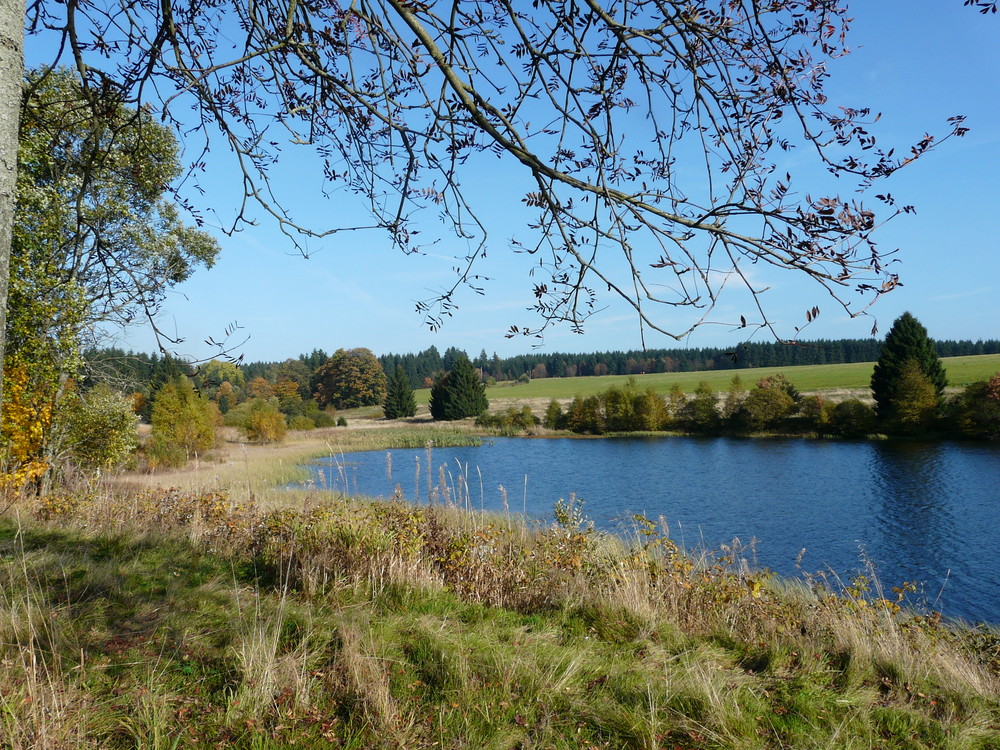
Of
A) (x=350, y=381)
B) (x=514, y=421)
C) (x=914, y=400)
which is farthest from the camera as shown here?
(x=350, y=381)

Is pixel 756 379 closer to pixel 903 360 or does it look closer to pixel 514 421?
pixel 903 360

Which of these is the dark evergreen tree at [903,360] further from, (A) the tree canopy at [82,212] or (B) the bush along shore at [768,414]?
(A) the tree canopy at [82,212]

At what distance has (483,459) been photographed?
98.2ft

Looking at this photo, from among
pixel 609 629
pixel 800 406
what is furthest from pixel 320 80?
pixel 800 406

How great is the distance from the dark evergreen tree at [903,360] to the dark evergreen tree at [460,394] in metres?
29.5

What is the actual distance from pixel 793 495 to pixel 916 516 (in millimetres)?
3357

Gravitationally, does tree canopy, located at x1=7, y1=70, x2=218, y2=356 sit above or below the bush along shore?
above

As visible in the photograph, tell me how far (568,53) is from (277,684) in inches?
125

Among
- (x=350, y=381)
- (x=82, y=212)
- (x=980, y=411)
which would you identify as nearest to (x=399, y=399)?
(x=350, y=381)

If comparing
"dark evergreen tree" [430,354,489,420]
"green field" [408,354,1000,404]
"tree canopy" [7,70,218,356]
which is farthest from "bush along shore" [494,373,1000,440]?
"tree canopy" [7,70,218,356]

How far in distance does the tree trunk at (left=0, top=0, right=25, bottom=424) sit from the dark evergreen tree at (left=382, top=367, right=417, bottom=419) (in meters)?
52.4

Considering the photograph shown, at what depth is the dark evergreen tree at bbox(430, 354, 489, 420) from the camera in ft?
172

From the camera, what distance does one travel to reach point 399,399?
53844 mm

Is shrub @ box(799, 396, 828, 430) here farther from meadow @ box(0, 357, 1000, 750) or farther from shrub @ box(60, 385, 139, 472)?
shrub @ box(60, 385, 139, 472)
